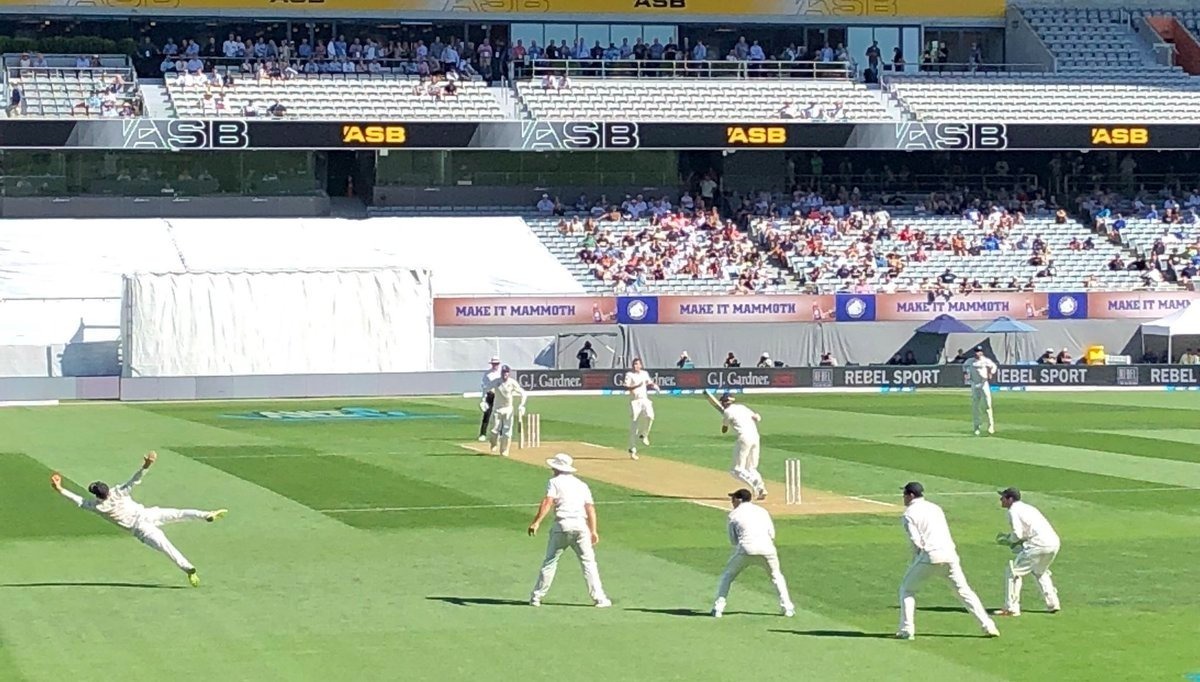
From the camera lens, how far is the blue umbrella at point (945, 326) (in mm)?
59844

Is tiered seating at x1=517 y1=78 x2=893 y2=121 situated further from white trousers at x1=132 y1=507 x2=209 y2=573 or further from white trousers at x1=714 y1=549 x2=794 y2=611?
white trousers at x1=714 y1=549 x2=794 y2=611

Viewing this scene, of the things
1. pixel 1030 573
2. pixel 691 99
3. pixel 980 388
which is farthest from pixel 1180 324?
pixel 1030 573

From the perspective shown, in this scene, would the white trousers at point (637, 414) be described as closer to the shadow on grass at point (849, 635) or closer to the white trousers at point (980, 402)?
the white trousers at point (980, 402)

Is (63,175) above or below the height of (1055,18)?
below

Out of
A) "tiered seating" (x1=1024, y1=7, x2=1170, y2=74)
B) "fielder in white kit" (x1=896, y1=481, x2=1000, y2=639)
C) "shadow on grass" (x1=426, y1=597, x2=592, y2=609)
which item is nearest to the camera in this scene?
"fielder in white kit" (x1=896, y1=481, x2=1000, y2=639)

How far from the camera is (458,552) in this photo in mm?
22875

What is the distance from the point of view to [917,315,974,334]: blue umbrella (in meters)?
59.8

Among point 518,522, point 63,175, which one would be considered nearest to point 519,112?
point 63,175

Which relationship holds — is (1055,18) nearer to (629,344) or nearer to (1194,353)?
(1194,353)

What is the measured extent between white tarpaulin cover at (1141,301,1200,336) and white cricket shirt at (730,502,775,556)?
45.1 metres

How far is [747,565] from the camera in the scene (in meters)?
17.6

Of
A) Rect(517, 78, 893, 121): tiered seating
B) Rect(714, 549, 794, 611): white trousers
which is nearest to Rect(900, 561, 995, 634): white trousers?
Rect(714, 549, 794, 611): white trousers

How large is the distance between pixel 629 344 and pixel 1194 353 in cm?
1797

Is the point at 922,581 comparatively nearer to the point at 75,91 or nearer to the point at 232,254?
the point at 232,254
